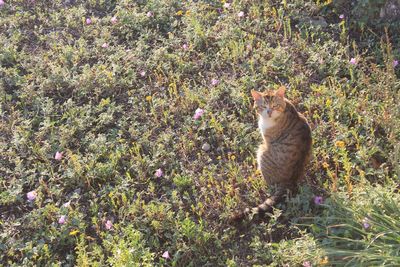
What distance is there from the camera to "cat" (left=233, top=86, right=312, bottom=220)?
3.80 m

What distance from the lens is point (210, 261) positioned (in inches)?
143

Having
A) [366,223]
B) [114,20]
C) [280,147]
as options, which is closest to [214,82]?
[280,147]

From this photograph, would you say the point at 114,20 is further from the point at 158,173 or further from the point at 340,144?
the point at 340,144

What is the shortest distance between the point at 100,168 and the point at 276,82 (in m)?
2.01

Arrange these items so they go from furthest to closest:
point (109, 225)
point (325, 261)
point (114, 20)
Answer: point (114, 20) → point (109, 225) → point (325, 261)

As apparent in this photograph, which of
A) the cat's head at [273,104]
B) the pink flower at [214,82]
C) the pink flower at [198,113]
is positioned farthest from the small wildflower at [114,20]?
the cat's head at [273,104]

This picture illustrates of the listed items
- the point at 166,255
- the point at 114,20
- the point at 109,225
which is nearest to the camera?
the point at 166,255

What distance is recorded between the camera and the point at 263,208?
3.79m

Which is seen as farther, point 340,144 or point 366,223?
point 340,144

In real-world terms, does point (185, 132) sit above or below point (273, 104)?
below

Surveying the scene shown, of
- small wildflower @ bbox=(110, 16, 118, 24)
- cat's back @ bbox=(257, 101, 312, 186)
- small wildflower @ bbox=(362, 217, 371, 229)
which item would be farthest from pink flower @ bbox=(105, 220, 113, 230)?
small wildflower @ bbox=(110, 16, 118, 24)

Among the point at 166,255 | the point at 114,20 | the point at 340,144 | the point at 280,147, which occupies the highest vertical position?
the point at 114,20

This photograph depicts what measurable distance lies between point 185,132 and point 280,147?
1.15 m

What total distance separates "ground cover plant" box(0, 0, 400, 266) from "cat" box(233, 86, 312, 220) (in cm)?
13
